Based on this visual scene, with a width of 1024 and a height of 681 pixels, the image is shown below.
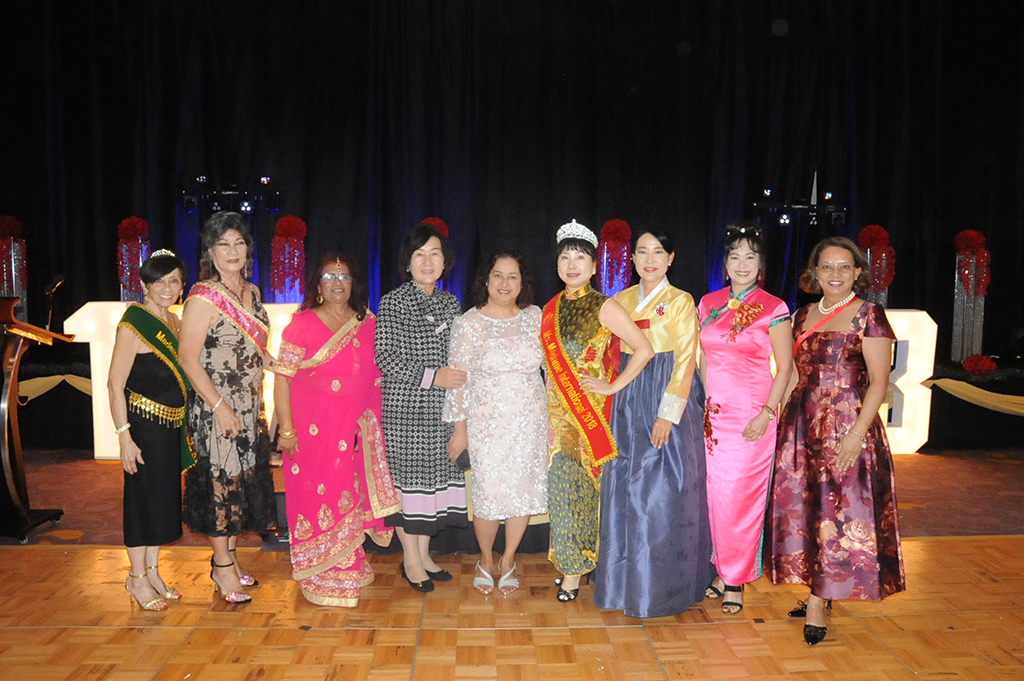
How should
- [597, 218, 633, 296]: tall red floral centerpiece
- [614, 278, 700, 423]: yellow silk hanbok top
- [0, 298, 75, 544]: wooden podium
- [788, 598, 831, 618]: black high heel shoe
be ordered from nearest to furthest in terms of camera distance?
[614, 278, 700, 423]: yellow silk hanbok top → [788, 598, 831, 618]: black high heel shoe → [0, 298, 75, 544]: wooden podium → [597, 218, 633, 296]: tall red floral centerpiece

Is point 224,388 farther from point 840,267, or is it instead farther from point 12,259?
point 12,259

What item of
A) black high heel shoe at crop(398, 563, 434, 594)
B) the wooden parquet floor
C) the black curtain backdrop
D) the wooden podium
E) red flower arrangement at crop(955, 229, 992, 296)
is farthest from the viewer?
the black curtain backdrop

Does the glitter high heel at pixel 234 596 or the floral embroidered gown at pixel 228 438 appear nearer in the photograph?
the floral embroidered gown at pixel 228 438

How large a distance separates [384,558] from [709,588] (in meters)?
1.42

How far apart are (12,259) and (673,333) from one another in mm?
5342

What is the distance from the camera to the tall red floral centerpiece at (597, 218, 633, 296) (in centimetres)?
560

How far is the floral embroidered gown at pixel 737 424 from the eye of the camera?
2.62m

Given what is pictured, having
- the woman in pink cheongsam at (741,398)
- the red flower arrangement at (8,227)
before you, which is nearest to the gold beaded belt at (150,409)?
the woman in pink cheongsam at (741,398)

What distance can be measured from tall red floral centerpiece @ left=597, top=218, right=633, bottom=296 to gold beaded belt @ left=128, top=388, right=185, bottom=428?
3.70m

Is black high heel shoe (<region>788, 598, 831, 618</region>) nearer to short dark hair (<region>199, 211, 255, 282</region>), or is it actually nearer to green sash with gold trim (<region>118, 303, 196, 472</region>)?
green sash with gold trim (<region>118, 303, 196, 472</region>)

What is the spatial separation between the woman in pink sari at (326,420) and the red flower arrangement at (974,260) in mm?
5337

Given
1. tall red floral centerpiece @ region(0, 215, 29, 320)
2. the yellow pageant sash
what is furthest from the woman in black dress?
tall red floral centerpiece @ region(0, 215, 29, 320)

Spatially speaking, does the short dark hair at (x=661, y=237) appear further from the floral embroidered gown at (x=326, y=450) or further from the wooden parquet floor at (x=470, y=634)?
the wooden parquet floor at (x=470, y=634)

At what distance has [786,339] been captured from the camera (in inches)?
101
